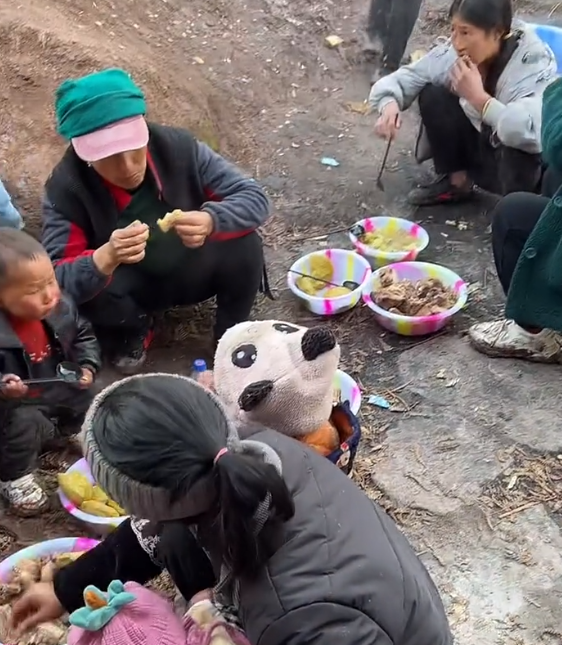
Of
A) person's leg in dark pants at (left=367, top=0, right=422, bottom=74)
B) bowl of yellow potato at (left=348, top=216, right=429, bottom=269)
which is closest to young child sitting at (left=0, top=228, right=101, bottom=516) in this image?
bowl of yellow potato at (left=348, top=216, right=429, bottom=269)

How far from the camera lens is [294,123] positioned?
13.8 feet

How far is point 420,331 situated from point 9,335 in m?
1.37

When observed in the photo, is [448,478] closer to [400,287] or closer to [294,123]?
[400,287]

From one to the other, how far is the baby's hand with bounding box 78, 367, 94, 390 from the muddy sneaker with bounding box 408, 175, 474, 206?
6.13ft

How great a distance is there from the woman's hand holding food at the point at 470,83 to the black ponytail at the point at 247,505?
2174mm

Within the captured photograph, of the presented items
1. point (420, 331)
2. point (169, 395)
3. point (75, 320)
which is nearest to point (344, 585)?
point (169, 395)

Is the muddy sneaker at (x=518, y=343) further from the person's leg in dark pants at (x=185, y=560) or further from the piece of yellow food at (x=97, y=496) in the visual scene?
the person's leg in dark pants at (x=185, y=560)

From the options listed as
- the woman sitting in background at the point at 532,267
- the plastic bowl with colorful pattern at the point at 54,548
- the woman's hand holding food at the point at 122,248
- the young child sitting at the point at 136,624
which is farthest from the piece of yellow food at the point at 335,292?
the young child sitting at the point at 136,624

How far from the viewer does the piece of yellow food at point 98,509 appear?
2.01 metres

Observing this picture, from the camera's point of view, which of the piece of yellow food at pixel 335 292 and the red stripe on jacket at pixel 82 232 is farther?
the piece of yellow food at pixel 335 292

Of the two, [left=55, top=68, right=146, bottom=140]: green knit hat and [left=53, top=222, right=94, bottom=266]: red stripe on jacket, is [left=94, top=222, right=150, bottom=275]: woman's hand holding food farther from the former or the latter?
[left=55, top=68, right=146, bottom=140]: green knit hat

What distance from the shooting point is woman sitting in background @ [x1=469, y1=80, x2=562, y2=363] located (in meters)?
2.27

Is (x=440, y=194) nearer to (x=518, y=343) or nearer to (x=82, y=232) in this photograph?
(x=518, y=343)

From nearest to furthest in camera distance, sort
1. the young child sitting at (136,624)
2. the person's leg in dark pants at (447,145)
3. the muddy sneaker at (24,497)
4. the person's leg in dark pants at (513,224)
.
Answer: the young child sitting at (136,624)
the muddy sneaker at (24,497)
the person's leg in dark pants at (513,224)
the person's leg in dark pants at (447,145)
